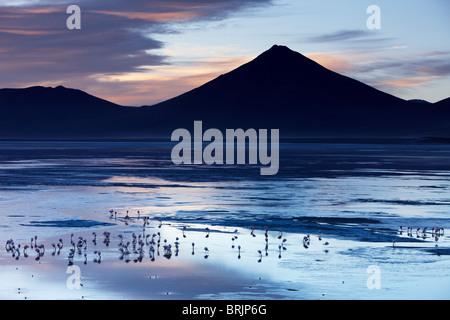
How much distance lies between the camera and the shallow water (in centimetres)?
1344

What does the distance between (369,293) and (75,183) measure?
23327 millimetres

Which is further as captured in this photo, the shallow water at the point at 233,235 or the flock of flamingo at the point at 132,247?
the flock of flamingo at the point at 132,247

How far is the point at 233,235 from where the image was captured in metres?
19.3

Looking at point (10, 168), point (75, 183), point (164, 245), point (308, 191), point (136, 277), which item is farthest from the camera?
point (10, 168)

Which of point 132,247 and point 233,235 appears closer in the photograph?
point 132,247

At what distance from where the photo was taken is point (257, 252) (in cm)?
1700

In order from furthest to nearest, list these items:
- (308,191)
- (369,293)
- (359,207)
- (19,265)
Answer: (308,191)
(359,207)
(19,265)
(369,293)

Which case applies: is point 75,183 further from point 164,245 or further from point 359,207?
point 164,245

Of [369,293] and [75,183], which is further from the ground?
[75,183]

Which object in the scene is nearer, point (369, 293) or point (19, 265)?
point (369, 293)

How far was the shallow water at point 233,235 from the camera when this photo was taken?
529 inches

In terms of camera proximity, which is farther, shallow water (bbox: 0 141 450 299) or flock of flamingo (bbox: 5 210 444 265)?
flock of flamingo (bbox: 5 210 444 265)

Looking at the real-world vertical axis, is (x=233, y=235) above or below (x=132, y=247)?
above
